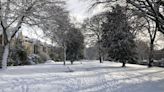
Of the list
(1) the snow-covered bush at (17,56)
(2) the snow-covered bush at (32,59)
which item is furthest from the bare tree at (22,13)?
(2) the snow-covered bush at (32,59)

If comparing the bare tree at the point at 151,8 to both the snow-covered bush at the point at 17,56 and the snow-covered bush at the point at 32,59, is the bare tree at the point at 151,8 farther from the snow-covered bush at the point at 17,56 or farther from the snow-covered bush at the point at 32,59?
the snow-covered bush at the point at 32,59

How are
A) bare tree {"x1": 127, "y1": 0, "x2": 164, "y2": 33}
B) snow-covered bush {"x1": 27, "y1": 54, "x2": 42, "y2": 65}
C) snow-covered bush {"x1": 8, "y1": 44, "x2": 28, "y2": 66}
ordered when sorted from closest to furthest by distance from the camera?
bare tree {"x1": 127, "y1": 0, "x2": 164, "y2": 33}, snow-covered bush {"x1": 8, "y1": 44, "x2": 28, "y2": 66}, snow-covered bush {"x1": 27, "y1": 54, "x2": 42, "y2": 65}

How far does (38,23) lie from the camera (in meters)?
22.9

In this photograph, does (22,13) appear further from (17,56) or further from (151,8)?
(17,56)

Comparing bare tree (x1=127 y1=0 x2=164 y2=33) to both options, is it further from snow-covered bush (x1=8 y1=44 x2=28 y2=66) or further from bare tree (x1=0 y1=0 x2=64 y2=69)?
snow-covered bush (x1=8 y1=44 x2=28 y2=66)

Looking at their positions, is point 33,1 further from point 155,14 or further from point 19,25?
point 155,14

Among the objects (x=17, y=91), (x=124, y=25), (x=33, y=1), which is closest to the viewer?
(x=17, y=91)

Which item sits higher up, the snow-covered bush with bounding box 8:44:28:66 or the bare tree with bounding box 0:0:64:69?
the bare tree with bounding box 0:0:64:69

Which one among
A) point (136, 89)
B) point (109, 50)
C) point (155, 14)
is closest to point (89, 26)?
point (109, 50)

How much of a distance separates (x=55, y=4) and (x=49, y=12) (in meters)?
0.87

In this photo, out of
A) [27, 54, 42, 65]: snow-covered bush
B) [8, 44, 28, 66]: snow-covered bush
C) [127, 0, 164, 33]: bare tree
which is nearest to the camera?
[127, 0, 164, 33]: bare tree

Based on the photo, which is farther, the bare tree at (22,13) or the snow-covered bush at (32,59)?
the snow-covered bush at (32,59)

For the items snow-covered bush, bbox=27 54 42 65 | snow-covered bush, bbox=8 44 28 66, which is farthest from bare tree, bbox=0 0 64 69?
snow-covered bush, bbox=27 54 42 65

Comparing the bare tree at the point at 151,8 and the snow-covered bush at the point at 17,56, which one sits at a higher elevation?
the bare tree at the point at 151,8
